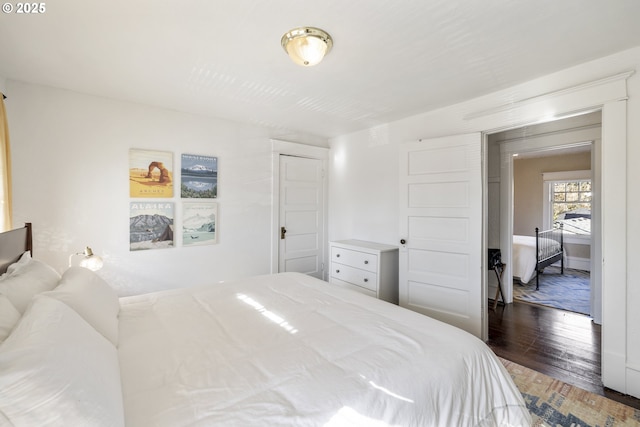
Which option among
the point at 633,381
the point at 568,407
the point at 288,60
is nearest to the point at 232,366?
the point at 288,60

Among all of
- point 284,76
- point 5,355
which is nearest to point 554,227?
point 284,76

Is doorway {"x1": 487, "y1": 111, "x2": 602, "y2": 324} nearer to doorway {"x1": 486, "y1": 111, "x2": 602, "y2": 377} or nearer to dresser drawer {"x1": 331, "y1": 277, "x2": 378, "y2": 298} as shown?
doorway {"x1": 486, "y1": 111, "x2": 602, "y2": 377}

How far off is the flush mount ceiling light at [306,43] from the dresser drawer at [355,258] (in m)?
2.23

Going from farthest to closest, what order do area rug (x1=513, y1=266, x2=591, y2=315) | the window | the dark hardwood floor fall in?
1. the window
2. area rug (x1=513, y1=266, x2=591, y2=315)
3. the dark hardwood floor

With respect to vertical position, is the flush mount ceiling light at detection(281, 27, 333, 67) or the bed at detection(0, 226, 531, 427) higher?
the flush mount ceiling light at detection(281, 27, 333, 67)

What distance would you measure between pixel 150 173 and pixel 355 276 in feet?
8.49

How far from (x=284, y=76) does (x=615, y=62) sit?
96.1 inches

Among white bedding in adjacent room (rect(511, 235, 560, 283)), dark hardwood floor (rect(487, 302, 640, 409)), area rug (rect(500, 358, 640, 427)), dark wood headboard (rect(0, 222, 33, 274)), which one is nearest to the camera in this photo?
dark wood headboard (rect(0, 222, 33, 274))

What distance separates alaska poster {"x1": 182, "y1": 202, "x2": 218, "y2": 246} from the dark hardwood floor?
3197mm

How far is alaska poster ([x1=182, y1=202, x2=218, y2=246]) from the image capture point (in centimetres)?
318

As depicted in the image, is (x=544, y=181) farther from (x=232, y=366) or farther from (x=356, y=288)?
(x=232, y=366)

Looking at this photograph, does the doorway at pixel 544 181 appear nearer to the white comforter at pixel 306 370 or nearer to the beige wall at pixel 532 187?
the beige wall at pixel 532 187

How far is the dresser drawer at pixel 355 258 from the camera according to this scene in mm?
3316

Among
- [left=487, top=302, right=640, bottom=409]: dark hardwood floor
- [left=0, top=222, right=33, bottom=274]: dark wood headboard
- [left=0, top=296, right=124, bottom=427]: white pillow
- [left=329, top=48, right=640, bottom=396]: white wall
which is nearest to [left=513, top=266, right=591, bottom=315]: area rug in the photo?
[left=487, top=302, right=640, bottom=409]: dark hardwood floor
